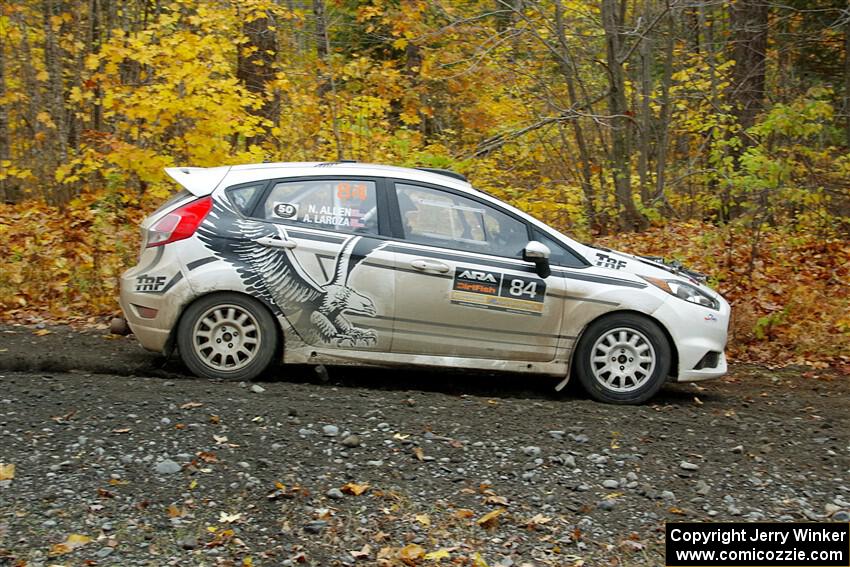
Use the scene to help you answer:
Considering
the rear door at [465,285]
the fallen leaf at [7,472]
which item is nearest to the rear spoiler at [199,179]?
the rear door at [465,285]

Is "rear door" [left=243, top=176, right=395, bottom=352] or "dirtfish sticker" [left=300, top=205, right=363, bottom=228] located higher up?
"dirtfish sticker" [left=300, top=205, right=363, bottom=228]

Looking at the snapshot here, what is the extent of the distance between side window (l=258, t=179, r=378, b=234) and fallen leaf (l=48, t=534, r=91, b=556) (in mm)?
3319

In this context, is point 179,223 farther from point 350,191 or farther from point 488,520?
point 488,520

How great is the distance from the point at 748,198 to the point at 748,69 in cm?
532

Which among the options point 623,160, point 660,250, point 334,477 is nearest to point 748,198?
point 660,250

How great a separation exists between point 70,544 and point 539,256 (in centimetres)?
409

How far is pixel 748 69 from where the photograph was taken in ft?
50.9

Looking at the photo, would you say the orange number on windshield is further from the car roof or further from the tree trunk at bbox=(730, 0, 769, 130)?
the tree trunk at bbox=(730, 0, 769, 130)

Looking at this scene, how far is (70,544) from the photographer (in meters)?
4.61

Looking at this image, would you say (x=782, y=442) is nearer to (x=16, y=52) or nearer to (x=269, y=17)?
(x=269, y=17)

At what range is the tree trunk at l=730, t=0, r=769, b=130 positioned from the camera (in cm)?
1525

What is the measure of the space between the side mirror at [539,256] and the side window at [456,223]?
Answer: 4.8 inches

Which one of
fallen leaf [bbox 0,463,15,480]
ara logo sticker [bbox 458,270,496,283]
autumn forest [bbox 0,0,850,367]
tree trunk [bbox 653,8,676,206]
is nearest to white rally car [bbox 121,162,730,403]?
ara logo sticker [bbox 458,270,496,283]

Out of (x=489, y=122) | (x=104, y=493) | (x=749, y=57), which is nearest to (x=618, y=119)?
(x=489, y=122)
